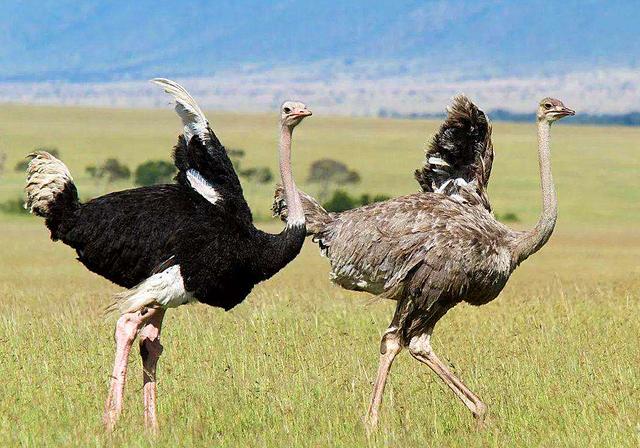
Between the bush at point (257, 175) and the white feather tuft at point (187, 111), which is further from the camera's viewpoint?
the bush at point (257, 175)

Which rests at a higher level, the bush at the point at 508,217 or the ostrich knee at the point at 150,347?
the ostrich knee at the point at 150,347

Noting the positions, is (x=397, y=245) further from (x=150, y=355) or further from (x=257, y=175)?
(x=257, y=175)

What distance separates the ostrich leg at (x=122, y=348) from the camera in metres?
6.63

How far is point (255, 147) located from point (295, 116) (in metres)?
51.1

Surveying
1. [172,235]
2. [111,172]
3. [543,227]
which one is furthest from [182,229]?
[111,172]

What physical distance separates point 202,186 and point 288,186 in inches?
17.7

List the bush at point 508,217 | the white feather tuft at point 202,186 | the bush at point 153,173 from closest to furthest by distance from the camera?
the white feather tuft at point 202,186 → the bush at point 508,217 → the bush at point 153,173

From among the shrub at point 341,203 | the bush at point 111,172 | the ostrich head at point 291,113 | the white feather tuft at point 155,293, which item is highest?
the ostrich head at point 291,113

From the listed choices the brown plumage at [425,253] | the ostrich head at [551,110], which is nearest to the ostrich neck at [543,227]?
the brown plumage at [425,253]

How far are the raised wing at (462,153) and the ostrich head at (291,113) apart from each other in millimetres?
1182

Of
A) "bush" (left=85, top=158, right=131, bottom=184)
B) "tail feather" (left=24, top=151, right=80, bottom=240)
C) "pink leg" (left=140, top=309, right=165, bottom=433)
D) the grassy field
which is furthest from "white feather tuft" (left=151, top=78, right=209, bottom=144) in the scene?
"bush" (left=85, top=158, right=131, bottom=184)

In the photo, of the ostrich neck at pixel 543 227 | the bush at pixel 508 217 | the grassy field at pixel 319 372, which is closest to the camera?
the grassy field at pixel 319 372

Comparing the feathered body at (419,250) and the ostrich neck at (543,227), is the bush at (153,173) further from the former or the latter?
the ostrich neck at (543,227)

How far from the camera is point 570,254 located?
24.4 meters
